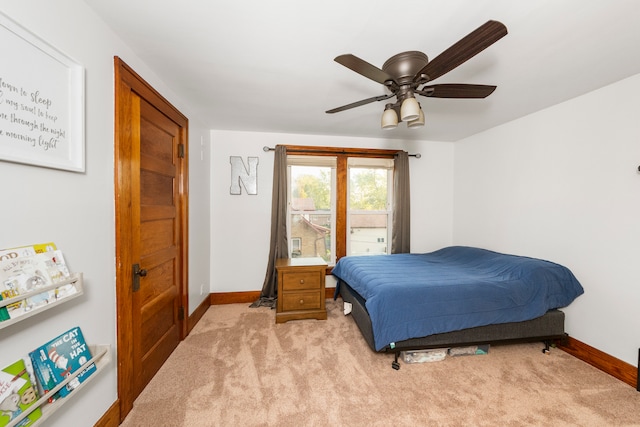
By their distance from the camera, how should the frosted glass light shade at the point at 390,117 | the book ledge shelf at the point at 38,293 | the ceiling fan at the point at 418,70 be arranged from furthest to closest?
the frosted glass light shade at the point at 390,117 → the ceiling fan at the point at 418,70 → the book ledge shelf at the point at 38,293

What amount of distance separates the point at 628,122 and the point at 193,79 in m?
3.64

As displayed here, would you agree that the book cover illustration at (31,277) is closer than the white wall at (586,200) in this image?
Yes

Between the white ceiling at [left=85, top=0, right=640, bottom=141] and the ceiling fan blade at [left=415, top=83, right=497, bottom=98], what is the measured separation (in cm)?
26

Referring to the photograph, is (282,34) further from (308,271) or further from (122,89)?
(308,271)

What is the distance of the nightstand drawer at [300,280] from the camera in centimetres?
290

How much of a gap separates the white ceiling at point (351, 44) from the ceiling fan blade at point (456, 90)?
264mm

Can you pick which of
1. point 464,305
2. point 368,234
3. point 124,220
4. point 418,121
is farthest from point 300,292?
point 418,121

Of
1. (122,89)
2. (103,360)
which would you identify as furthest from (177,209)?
(103,360)

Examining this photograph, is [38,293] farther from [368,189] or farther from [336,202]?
[368,189]

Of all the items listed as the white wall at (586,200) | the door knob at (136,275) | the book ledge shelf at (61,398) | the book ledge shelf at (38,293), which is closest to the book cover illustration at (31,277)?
the book ledge shelf at (38,293)

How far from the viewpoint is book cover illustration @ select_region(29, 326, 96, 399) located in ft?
3.23

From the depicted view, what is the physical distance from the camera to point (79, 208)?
49.5 inches

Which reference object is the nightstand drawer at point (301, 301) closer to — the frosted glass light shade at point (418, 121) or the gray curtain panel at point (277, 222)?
the gray curtain panel at point (277, 222)

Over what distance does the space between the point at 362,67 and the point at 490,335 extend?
8.07 ft
